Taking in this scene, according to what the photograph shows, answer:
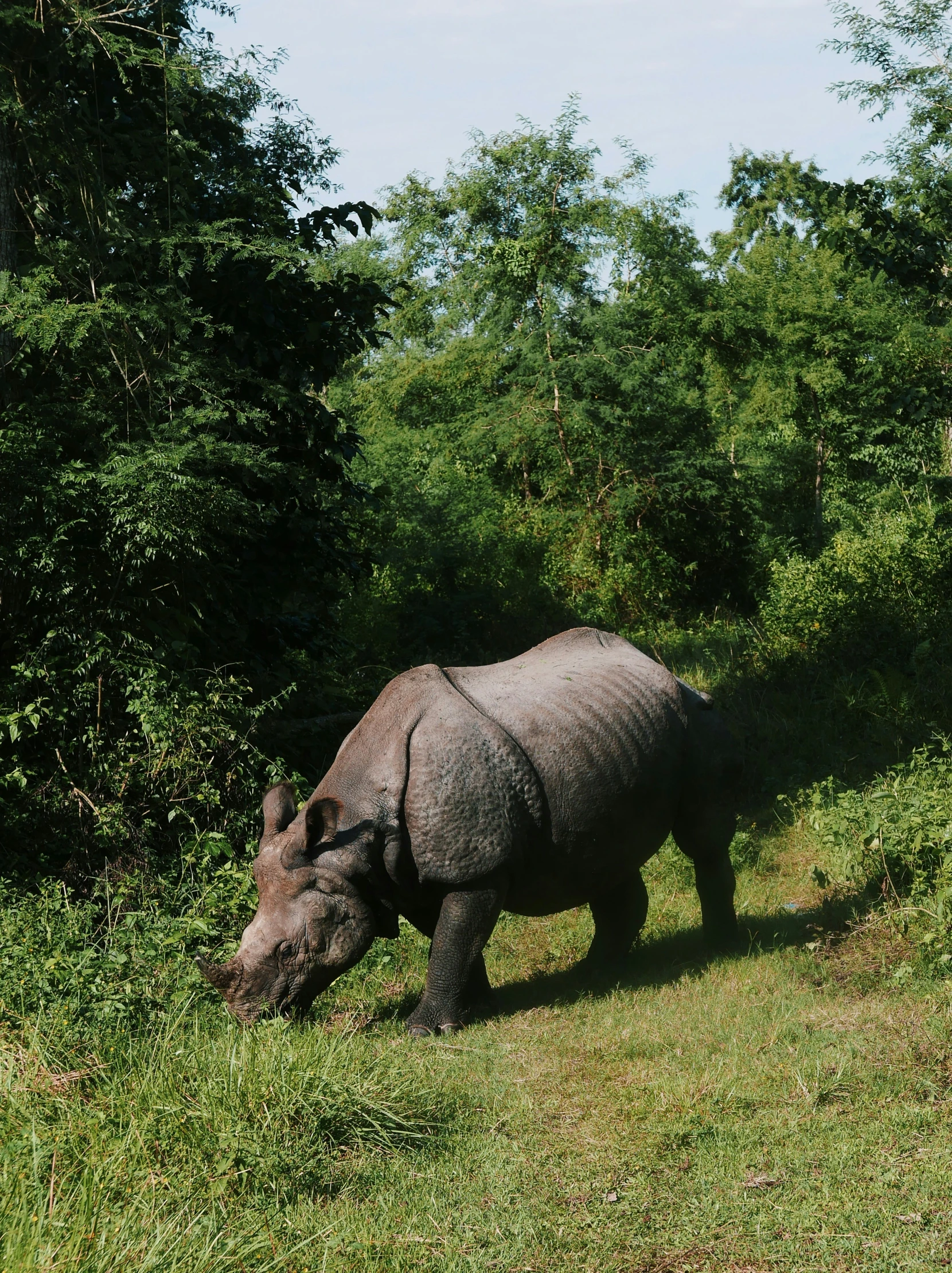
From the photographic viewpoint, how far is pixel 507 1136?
5113 millimetres

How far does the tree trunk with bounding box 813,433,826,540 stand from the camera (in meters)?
22.4

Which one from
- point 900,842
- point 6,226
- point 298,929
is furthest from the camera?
point 6,226

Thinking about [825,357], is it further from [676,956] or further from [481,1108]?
[481,1108]

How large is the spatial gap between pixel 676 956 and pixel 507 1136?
9.05 feet

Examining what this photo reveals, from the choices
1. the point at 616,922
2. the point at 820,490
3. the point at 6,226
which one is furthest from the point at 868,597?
the point at 6,226

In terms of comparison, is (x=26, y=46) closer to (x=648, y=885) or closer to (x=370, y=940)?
(x=370, y=940)

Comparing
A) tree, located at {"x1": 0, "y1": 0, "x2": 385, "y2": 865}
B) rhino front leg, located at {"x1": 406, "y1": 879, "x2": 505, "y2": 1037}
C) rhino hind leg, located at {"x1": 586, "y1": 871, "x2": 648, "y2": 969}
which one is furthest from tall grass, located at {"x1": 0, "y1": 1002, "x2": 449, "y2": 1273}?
tree, located at {"x1": 0, "y1": 0, "x2": 385, "y2": 865}

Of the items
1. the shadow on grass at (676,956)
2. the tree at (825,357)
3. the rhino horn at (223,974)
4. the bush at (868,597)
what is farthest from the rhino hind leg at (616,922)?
the tree at (825,357)

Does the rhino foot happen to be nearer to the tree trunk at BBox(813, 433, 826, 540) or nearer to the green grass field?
the green grass field

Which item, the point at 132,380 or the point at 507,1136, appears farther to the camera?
the point at 132,380

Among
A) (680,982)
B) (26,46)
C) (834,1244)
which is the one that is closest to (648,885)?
(680,982)

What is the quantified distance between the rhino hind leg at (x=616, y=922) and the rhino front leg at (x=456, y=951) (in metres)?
1.31

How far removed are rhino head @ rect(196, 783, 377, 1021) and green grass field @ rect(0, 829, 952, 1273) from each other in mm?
221

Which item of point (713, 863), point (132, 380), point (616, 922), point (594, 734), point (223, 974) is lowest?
point (616, 922)
